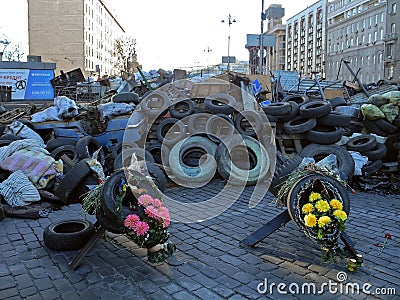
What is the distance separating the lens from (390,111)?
29.8 ft

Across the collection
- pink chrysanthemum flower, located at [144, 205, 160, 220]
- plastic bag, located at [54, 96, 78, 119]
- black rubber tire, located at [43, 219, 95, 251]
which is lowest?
black rubber tire, located at [43, 219, 95, 251]

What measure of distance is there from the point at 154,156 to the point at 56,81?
13274 millimetres

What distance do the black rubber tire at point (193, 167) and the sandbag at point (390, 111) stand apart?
4198 millimetres

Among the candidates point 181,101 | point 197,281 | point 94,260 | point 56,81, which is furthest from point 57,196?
point 56,81

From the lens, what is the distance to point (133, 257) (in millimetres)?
4277

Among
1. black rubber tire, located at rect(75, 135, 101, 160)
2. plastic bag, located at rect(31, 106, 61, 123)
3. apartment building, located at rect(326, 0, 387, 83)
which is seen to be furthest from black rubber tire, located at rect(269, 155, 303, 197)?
apartment building, located at rect(326, 0, 387, 83)

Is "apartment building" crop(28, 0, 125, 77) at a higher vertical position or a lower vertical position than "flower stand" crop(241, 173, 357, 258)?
higher

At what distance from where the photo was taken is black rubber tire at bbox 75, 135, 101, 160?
8023mm

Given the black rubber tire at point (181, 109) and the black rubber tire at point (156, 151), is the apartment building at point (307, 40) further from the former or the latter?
the black rubber tire at point (156, 151)

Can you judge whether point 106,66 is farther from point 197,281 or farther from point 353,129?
point 197,281

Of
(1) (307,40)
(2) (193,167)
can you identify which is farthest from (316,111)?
(1) (307,40)

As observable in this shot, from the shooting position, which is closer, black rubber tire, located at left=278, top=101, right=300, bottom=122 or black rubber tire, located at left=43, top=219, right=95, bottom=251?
black rubber tire, located at left=43, top=219, right=95, bottom=251

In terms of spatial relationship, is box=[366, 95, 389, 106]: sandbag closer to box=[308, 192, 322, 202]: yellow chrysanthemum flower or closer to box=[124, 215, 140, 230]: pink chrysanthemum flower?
box=[308, 192, 322, 202]: yellow chrysanthemum flower

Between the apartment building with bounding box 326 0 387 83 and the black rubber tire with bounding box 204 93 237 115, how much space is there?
5112 centimetres
